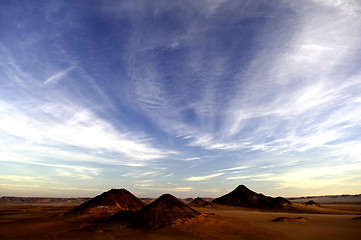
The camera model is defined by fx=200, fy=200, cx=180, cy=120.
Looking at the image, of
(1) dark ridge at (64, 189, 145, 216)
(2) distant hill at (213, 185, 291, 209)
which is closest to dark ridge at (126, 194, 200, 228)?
(1) dark ridge at (64, 189, 145, 216)

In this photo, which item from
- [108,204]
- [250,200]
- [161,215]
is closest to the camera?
[161,215]

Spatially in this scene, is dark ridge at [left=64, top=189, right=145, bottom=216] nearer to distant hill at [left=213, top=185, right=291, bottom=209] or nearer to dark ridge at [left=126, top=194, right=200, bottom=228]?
dark ridge at [left=126, top=194, right=200, bottom=228]

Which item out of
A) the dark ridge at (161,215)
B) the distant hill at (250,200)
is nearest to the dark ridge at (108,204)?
the dark ridge at (161,215)

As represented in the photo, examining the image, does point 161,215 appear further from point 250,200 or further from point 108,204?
point 250,200

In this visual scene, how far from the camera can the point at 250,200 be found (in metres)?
89.1

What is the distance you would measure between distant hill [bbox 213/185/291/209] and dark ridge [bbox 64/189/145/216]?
169 feet

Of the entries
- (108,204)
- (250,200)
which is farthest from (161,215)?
(250,200)

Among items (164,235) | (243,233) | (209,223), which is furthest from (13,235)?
(243,233)

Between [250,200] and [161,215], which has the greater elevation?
[250,200]

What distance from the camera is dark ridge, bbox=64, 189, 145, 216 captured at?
4609 centimetres

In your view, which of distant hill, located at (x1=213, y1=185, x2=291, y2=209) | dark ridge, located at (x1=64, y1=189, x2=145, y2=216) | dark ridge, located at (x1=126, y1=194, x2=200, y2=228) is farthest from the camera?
distant hill, located at (x1=213, y1=185, x2=291, y2=209)

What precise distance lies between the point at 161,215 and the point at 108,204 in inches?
904

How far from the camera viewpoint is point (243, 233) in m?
27.0

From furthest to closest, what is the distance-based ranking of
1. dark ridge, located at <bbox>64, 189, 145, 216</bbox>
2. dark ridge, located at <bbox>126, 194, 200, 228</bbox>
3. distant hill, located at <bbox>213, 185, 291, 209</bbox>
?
1. distant hill, located at <bbox>213, 185, 291, 209</bbox>
2. dark ridge, located at <bbox>64, 189, 145, 216</bbox>
3. dark ridge, located at <bbox>126, 194, 200, 228</bbox>
